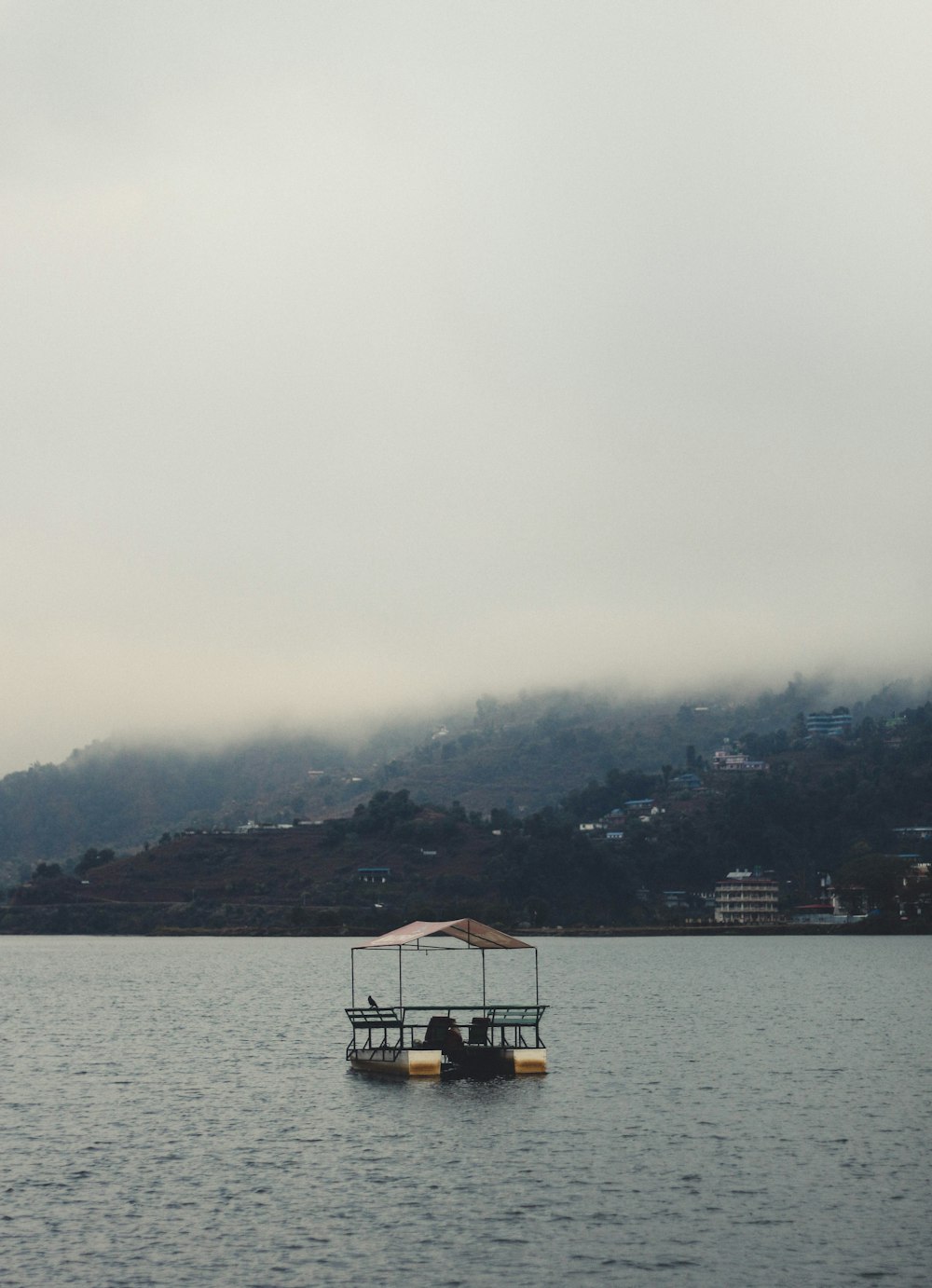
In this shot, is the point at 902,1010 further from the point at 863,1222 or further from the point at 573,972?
the point at 863,1222

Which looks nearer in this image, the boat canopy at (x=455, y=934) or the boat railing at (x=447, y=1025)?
the boat railing at (x=447, y=1025)

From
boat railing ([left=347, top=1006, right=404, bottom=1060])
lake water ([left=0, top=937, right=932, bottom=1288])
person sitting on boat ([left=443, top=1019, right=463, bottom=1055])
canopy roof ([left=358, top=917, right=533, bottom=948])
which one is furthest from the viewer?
boat railing ([left=347, top=1006, right=404, bottom=1060])

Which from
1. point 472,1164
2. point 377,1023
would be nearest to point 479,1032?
point 377,1023

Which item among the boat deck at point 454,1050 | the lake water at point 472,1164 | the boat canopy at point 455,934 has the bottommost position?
the lake water at point 472,1164

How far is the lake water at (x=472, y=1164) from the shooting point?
3988 centimetres

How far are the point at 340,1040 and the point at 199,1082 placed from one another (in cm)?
2230

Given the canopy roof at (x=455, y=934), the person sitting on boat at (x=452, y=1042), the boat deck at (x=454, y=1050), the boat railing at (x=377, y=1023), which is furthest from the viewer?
the boat railing at (x=377, y=1023)

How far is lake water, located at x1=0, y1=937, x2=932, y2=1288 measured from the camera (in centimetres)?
3988

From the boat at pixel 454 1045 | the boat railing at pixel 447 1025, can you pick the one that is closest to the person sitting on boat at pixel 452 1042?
the boat at pixel 454 1045

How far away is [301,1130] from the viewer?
60219 mm

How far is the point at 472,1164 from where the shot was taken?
52.4 metres

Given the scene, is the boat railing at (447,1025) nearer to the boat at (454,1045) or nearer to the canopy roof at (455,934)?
the boat at (454,1045)

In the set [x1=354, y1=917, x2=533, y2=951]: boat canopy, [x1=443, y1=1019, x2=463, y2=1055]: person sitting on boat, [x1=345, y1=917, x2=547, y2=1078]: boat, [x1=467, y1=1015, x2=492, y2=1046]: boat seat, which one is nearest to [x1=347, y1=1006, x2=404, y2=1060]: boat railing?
[x1=345, y1=917, x2=547, y2=1078]: boat

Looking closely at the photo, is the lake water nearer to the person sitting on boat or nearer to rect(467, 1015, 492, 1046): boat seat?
the person sitting on boat
